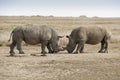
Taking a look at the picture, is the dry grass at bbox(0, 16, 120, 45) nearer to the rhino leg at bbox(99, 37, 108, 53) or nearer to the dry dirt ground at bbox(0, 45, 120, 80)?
the rhino leg at bbox(99, 37, 108, 53)

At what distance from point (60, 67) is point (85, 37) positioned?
22.3ft

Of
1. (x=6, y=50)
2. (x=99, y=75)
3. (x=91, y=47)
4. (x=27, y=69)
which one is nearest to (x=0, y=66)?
(x=27, y=69)

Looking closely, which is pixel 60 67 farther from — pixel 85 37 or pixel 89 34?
pixel 89 34

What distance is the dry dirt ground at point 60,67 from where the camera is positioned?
1683 cm

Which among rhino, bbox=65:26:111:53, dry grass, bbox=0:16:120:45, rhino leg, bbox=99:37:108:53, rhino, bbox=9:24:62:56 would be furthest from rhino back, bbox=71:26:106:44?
dry grass, bbox=0:16:120:45

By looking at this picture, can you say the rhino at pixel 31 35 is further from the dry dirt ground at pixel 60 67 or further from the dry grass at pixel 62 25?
the dry grass at pixel 62 25

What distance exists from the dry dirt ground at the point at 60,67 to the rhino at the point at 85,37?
2656mm

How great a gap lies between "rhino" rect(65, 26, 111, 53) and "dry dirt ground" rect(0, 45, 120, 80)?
2656 millimetres

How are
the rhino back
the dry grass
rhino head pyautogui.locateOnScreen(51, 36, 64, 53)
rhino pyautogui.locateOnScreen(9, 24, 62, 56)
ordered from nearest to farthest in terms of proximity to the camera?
rhino pyautogui.locateOnScreen(9, 24, 62, 56)
rhino head pyautogui.locateOnScreen(51, 36, 64, 53)
the rhino back
the dry grass

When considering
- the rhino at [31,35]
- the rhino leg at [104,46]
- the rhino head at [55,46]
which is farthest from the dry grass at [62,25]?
the rhino at [31,35]

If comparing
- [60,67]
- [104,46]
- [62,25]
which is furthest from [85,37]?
[62,25]

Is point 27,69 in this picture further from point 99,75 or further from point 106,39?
point 106,39

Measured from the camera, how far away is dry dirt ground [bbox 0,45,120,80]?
55.2 feet

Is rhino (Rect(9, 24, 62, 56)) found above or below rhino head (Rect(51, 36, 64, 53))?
above
